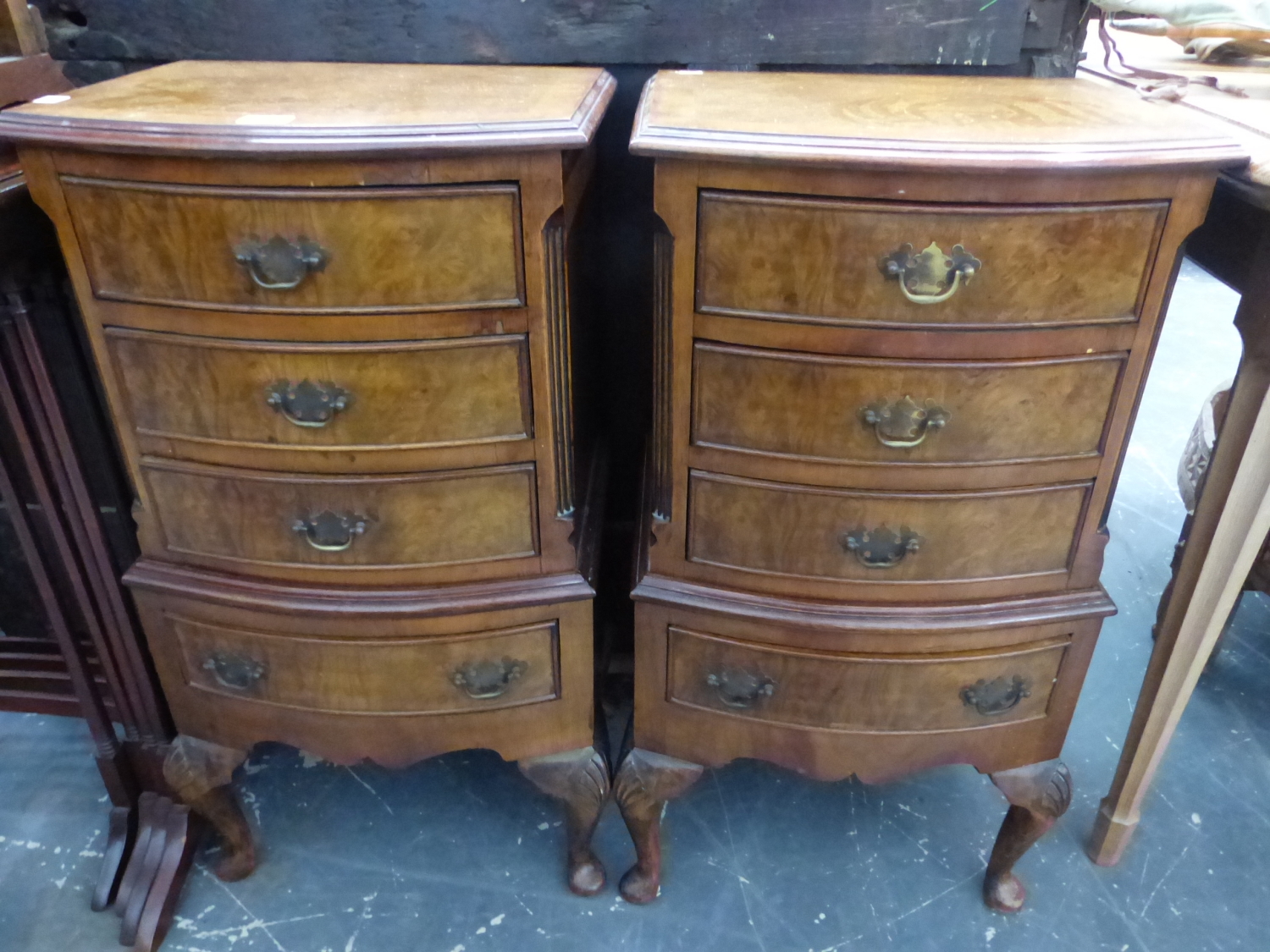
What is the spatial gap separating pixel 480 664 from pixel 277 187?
1.96 feet

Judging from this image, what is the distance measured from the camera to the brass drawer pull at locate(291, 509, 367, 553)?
1.04m

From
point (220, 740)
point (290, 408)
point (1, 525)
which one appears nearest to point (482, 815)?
point (220, 740)

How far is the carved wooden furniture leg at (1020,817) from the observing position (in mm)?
1196

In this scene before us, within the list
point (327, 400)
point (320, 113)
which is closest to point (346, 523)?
point (327, 400)

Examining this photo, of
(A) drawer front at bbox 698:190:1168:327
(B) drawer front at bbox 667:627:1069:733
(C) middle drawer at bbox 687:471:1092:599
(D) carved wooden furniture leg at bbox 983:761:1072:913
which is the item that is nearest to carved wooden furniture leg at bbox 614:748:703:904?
(B) drawer front at bbox 667:627:1069:733

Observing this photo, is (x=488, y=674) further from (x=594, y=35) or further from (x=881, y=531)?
(x=594, y=35)

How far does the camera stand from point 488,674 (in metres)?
1.15

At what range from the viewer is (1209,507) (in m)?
1.18

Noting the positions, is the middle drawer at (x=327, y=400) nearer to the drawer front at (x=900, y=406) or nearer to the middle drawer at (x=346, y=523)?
the middle drawer at (x=346, y=523)

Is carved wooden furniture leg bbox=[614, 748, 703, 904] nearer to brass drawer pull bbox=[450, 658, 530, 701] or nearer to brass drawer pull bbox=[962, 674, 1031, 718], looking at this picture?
brass drawer pull bbox=[450, 658, 530, 701]

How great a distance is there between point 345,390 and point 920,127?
2.08 ft

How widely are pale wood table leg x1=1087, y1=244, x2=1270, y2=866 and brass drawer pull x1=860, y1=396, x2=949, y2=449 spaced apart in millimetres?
438

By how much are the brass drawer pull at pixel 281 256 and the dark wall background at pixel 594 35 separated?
43cm

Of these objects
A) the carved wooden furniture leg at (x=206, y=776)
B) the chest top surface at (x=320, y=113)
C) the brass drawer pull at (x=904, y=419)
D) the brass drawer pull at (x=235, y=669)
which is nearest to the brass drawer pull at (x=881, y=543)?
the brass drawer pull at (x=904, y=419)
